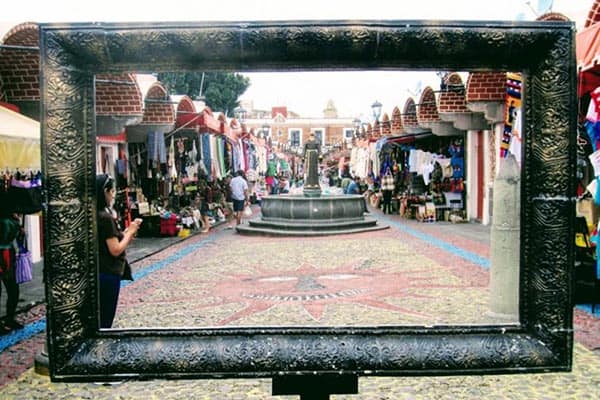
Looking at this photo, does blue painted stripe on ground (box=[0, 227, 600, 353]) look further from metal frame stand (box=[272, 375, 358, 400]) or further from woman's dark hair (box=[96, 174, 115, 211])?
metal frame stand (box=[272, 375, 358, 400])

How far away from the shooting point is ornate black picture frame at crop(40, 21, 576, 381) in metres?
2.04

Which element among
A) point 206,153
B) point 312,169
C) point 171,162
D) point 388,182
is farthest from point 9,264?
point 388,182

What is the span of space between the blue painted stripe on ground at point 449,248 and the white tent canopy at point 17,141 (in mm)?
6429

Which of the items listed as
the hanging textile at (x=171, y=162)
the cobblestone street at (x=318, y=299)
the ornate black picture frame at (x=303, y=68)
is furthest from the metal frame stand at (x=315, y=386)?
the hanging textile at (x=171, y=162)

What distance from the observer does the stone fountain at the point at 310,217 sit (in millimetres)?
14258

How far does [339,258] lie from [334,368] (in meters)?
8.29

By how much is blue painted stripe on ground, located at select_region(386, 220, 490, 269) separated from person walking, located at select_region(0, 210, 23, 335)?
645cm

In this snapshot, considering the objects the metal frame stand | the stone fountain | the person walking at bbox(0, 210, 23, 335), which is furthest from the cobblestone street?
the stone fountain

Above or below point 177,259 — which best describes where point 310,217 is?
above

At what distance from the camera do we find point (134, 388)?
4.22 metres

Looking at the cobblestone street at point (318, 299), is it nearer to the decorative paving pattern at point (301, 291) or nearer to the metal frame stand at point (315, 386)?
the decorative paving pattern at point (301, 291)

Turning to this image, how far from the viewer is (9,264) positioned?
572cm

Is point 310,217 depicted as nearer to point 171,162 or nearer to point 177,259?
point 171,162

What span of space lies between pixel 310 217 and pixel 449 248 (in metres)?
4.26
